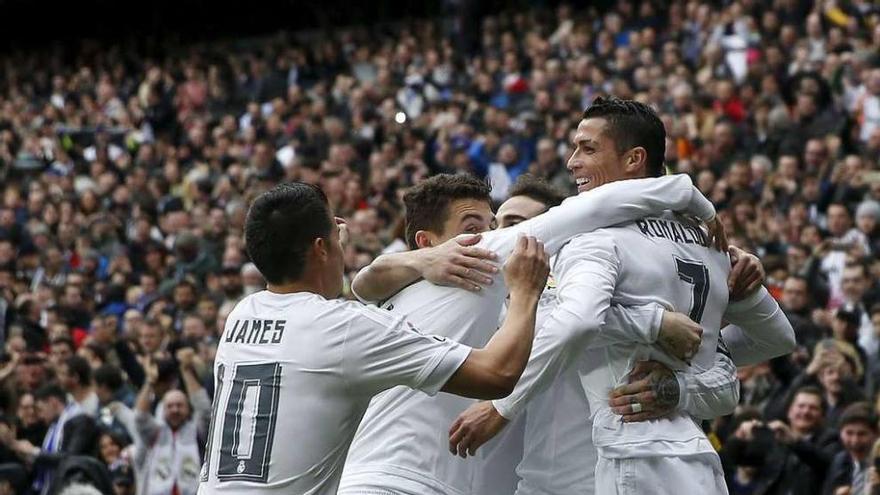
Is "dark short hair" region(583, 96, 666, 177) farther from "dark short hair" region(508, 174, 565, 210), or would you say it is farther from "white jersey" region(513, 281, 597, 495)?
"dark short hair" region(508, 174, 565, 210)

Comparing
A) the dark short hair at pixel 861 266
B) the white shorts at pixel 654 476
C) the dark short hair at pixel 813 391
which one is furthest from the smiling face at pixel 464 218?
the dark short hair at pixel 861 266

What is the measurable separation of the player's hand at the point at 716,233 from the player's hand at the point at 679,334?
0.44 metres

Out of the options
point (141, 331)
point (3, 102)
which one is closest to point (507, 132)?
point (141, 331)

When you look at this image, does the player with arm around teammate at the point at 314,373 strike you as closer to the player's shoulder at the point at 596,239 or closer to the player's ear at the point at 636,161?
the player's shoulder at the point at 596,239

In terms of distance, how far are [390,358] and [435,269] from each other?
0.72m

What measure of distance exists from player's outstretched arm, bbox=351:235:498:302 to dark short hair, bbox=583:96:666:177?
0.58 m

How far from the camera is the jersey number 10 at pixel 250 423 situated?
471cm

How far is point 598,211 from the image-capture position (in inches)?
209

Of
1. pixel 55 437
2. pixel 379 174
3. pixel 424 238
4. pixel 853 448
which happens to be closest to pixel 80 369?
pixel 55 437

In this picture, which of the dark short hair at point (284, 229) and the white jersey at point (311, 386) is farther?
the dark short hair at point (284, 229)

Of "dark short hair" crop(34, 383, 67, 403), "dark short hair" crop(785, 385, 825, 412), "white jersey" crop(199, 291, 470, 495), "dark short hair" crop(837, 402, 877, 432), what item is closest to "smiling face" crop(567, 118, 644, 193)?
"white jersey" crop(199, 291, 470, 495)

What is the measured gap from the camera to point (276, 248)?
4.88 meters

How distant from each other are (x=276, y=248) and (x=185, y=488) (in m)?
6.27

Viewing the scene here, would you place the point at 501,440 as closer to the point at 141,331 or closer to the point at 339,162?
the point at 141,331
